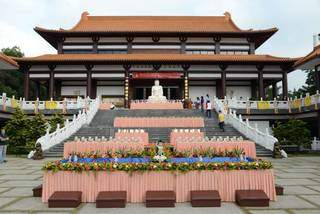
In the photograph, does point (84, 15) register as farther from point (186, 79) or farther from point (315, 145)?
point (315, 145)

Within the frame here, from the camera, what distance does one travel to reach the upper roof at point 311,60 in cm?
1987

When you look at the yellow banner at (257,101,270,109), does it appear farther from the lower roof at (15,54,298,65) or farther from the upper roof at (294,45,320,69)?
the lower roof at (15,54,298,65)

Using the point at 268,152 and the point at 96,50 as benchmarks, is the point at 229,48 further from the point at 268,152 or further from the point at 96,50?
the point at 268,152

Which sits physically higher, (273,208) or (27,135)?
(27,135)

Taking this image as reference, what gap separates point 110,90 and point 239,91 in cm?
1295

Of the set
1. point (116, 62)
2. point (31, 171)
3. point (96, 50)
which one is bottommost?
point (31, 171)

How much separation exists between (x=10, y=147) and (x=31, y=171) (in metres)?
7.61

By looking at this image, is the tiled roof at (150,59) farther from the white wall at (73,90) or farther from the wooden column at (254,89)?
the white wall at (73,90)

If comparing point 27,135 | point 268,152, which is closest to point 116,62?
point 27,135

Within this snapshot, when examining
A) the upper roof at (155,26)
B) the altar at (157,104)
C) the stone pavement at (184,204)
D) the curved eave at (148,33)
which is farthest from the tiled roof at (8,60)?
the stone pavement at (184,204)

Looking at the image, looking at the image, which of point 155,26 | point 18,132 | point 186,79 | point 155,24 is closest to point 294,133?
point 186,79

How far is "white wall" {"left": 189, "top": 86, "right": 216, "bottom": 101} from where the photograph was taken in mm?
28250

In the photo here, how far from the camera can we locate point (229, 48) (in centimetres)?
2855

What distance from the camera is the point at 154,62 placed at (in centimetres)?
2478
